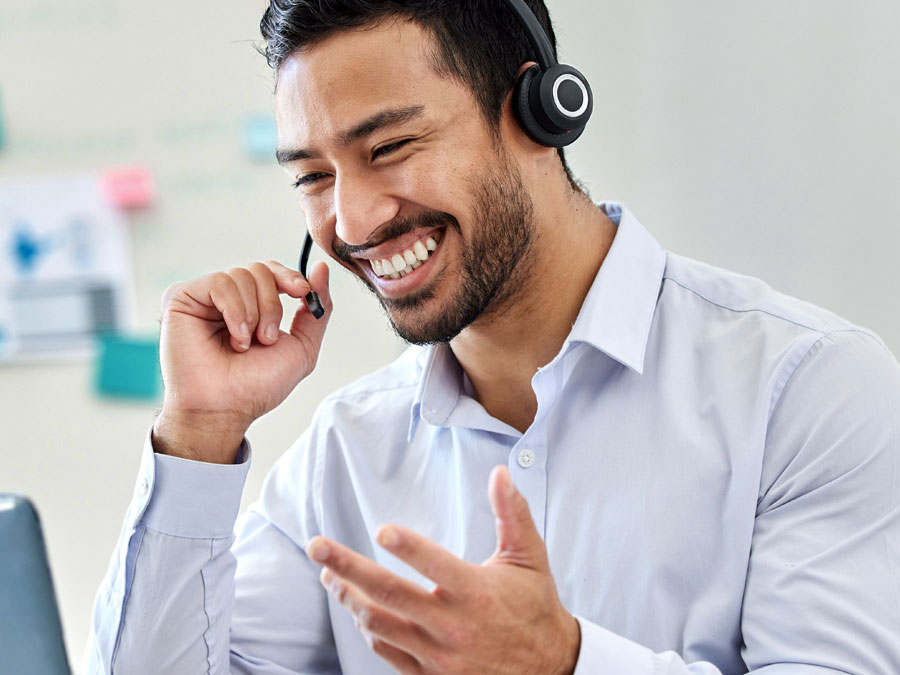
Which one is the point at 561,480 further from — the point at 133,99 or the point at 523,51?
the point at 133,99

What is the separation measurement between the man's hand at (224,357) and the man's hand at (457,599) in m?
0.43

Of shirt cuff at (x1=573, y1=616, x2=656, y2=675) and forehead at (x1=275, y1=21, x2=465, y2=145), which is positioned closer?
shirt cuff at (x1=573, y1=616, x2=656, y2=675)

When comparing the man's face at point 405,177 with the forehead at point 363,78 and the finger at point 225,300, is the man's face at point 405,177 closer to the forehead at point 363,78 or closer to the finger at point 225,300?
the forehead at point 363,78

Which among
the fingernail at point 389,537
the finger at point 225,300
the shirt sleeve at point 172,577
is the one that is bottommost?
the shirt sleeve at point 172,577

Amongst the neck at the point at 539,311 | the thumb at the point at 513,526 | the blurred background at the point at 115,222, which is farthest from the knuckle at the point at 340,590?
the blurred background at the point at 115,222

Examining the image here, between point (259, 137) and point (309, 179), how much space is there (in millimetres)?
771

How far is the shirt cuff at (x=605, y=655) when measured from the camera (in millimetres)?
710

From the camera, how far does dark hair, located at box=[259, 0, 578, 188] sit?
96 cm

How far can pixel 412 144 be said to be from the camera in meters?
0.97

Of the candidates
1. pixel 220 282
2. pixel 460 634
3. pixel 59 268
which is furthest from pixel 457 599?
pixel 59 268

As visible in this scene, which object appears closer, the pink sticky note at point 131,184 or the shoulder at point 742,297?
the shoulder at point 742,297

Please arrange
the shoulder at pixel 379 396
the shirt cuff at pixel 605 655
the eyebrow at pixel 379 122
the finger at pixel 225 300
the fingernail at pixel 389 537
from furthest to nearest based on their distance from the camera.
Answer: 1. the shoulder at pixel 379 396
2. the finger at pixel 225 300
3. the eyebrow at pixel 379 122
4. the shirt cuff at pixel 605 655
5. the fingernail at pixel 389 537

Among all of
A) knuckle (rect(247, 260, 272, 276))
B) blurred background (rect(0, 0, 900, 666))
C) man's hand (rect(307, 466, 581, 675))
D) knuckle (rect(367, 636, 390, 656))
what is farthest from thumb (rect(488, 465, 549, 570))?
blurred background (rect(0, 0, 900, 666))

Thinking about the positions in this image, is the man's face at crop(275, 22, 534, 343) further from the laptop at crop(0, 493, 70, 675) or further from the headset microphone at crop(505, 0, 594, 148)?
the laptop at crop(0, 493, 70, 675)
